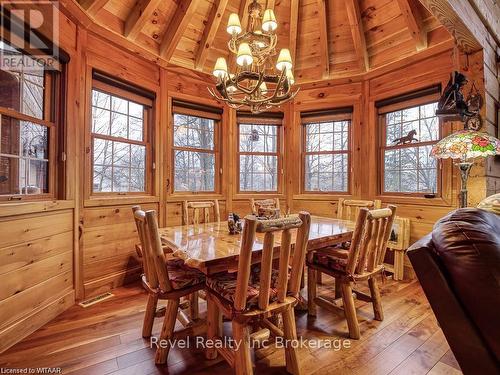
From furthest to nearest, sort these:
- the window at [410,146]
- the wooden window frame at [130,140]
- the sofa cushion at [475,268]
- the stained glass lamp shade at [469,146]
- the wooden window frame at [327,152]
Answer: the wooden window frame at [327,152]
the window at [410,146]
the wooden window frame at [130,140]
the stained glass lamp shade at [469,146]
the sofa cushion at [475,268]

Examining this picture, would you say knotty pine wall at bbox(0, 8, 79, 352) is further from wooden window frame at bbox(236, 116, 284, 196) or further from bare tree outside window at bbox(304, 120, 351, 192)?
bare tree outside window at bbox(304, 120, 351, 192)

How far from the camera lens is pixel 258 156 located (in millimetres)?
4012

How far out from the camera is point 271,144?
407 cm

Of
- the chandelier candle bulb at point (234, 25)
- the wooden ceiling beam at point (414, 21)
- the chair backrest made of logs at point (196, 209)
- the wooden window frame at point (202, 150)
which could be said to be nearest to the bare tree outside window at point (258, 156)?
the wooden window frame at point (202, 150)

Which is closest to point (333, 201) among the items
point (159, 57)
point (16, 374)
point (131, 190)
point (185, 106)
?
point (185, 106)

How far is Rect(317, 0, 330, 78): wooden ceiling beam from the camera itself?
3.25m

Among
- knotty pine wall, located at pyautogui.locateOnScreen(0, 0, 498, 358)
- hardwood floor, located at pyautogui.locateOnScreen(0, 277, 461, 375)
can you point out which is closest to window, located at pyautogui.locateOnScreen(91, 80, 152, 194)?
knotty pine wall, located at pyautogui.locateOnScreen(0, 0, 498, 358)

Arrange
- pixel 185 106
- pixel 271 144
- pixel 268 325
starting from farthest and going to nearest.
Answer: pixel 271 144 < pixel 185 106 < pixel 268 325

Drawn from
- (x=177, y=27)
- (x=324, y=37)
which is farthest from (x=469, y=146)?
(x=177, y=27)

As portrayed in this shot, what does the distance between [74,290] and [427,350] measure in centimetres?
293

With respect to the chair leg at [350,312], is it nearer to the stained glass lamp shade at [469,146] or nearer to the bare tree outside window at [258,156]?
the stained glass lamp shade at [469,146]

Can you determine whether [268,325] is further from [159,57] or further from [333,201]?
[159,57]

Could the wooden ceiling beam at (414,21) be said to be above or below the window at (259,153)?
above

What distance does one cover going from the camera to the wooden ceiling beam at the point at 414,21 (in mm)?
2869
